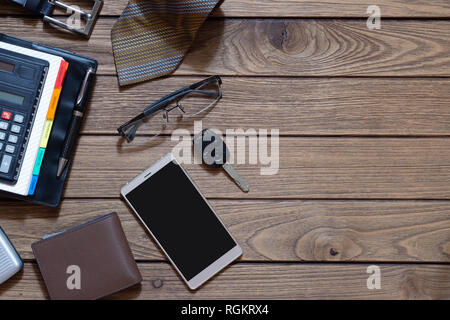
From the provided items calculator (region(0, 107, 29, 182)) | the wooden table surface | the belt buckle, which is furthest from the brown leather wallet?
the belt buckle

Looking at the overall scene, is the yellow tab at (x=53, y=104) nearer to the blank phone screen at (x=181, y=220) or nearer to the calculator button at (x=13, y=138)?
the calculator button at (x=13, y=138)

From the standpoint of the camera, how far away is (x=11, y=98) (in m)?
0.77

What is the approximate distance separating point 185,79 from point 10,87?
0.33 metres

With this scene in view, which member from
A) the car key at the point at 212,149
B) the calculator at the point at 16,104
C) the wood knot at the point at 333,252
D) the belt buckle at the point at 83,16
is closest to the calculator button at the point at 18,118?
the calculator at the point at 16,104

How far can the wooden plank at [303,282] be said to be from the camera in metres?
0.84

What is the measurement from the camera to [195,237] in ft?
2.74

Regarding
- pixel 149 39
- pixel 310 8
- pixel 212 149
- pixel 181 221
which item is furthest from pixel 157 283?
pixel 310 8

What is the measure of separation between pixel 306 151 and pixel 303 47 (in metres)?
0.22

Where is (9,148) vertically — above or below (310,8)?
below

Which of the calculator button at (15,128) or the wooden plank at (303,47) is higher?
the wooden plank at (303,47)

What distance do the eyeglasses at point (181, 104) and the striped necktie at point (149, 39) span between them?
0.06 meters

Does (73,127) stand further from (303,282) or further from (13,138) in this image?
(303,282)

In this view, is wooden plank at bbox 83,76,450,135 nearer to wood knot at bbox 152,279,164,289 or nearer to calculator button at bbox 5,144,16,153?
calculator button at bbox 5,144,16,153

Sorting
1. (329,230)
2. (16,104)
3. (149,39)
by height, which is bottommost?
(329,230)
